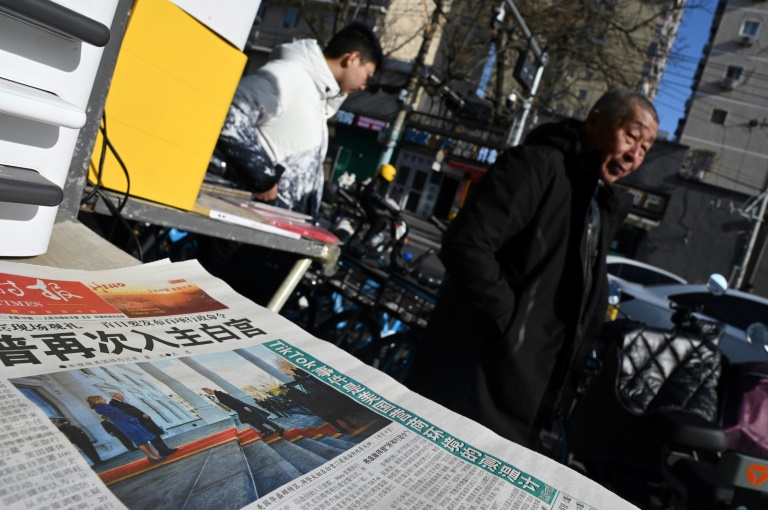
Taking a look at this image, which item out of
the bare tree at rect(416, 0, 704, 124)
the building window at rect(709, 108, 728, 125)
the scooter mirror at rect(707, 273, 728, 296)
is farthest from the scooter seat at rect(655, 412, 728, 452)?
the building window at rect(709, 108, 728, 125)

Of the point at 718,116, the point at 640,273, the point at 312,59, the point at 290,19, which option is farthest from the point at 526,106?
the point at 718,116

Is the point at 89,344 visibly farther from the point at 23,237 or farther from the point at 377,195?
the point at 377,195

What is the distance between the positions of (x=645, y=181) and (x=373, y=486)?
1037 inches

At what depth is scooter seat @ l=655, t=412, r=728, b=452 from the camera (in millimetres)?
2480

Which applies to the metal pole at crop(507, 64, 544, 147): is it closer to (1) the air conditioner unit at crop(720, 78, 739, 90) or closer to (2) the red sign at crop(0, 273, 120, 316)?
(2) the red sign at crop(0, 273, 120, 316)

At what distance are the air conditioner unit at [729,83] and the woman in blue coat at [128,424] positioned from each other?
36.4m

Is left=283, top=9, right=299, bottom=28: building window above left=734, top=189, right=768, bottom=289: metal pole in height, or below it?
above

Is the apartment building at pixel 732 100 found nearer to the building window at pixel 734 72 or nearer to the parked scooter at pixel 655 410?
the building window at pixel 734 72

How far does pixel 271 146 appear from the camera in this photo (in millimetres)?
2389

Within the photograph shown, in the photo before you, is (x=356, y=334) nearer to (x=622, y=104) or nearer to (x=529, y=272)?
(x=529, y=272)

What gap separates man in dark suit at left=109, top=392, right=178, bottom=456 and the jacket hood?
83.0 inches

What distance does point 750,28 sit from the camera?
30828 millimetres

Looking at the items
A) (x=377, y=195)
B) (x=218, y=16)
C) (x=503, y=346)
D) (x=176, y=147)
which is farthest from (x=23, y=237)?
(x=377, y=195)

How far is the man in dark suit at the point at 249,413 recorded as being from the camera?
56 cm
